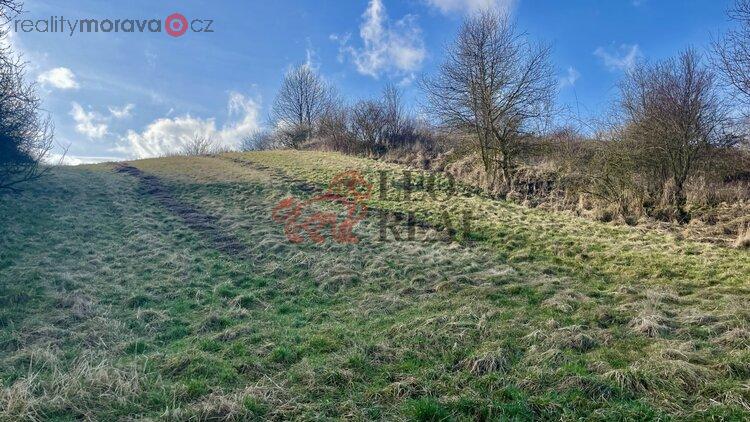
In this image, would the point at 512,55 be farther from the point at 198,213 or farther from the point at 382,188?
the point at 198,213

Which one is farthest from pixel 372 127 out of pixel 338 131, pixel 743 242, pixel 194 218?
pixel 743 242

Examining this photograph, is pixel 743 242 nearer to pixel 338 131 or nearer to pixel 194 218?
pixel 194 218

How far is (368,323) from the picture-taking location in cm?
607

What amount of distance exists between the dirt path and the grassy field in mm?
108

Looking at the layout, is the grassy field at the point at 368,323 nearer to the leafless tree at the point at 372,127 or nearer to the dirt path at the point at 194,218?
the dirt path at the point at 194,218

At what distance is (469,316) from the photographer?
19.3 ft

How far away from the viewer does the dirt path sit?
10.8 m

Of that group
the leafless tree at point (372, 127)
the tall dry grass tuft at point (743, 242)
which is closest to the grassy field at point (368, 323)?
the tall dry grass tuft at point (743, 242)

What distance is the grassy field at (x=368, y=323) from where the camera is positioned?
3932mm

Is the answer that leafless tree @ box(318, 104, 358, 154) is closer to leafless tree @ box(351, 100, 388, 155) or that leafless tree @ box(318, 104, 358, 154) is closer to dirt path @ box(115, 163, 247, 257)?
leafless tree @ box(351, 100, 388, 155)

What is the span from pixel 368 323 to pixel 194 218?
397 inches

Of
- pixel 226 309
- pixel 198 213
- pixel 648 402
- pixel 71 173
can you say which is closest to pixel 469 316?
pixel 648 402

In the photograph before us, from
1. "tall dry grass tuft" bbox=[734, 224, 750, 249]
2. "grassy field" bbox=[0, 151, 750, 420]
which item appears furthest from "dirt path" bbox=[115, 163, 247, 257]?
"tall dry grass tuft" bbox=[734, 224, 750, 249]

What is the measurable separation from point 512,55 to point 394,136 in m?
13.1
